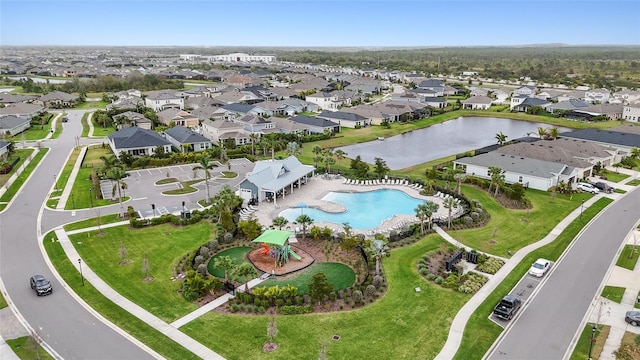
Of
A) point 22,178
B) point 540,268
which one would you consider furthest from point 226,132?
point 540,268

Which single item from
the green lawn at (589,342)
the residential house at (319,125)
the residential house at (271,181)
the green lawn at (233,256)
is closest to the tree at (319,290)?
the green lawn at (233,256)

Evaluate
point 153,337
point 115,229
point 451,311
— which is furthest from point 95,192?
point 451,311

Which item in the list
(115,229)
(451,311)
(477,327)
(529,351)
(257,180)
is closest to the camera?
(529,351)

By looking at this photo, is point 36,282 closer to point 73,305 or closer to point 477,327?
point 73,305

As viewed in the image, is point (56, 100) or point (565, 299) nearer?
point (565, 299)

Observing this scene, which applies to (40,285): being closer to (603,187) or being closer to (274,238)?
(274,238)

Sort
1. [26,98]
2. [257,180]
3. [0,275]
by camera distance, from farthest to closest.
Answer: [26,98] → [257,180] → [0,275]
